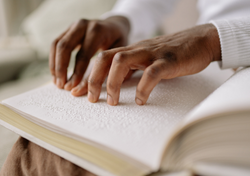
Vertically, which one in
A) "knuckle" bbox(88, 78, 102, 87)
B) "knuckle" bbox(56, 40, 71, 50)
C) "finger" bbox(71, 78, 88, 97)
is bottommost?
"finger" bbox(71, 78, 88, 97)

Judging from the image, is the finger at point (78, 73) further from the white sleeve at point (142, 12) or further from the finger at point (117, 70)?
the white sleeve at point (142, 12)

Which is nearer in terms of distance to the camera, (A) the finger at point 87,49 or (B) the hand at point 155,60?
(B) the hand at point 155,60

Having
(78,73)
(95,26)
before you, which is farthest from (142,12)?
(78,73)

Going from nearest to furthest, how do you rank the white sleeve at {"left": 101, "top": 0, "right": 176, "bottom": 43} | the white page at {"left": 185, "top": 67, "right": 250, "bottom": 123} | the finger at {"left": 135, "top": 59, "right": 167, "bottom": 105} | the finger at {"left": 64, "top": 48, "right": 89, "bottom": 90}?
the white page at {"left": 185, "top": 67, "right": 250, "bottom": 123}
the finger at {"left": 135, "top": 59, "right": 167, "bottom": 105}
the finger at {"left": 64, "top": 48, "right": 89, "bottom": 90}
the white sleeve at {"left": 101, "top": 0, "right": 176, "bottom": 43}

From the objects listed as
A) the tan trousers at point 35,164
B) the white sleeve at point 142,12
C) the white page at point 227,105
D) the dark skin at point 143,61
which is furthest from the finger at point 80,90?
the white sleeve at point 142,12

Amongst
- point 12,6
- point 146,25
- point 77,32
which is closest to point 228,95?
point 77,32

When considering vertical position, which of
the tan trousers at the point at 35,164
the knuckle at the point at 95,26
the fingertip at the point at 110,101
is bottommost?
the tan trousers at the point at 35,164

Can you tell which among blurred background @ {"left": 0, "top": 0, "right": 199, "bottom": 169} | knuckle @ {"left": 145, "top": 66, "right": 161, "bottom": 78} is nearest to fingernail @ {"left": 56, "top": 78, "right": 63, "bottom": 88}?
knuckle @ {"left": 145, "top": 66, "right": 161, "bottom": 78}

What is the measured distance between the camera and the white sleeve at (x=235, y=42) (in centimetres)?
38

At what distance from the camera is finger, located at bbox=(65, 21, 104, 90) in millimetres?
448

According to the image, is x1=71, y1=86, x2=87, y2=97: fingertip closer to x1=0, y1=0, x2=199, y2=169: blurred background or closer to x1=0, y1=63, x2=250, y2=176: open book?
x1=0, y1=63, x2=250, y2=176: open book

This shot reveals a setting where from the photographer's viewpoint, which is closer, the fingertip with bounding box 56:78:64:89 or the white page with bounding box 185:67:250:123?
the white page with bounding box 185:67:250:123

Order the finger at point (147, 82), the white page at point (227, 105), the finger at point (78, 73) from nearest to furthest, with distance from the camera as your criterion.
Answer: the white page at point (227, 105) → the finger at point (147, 82) → the finger at point (78, 73)

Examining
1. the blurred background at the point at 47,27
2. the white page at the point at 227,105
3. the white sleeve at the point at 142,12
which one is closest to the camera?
the white page at the point at 227,105
